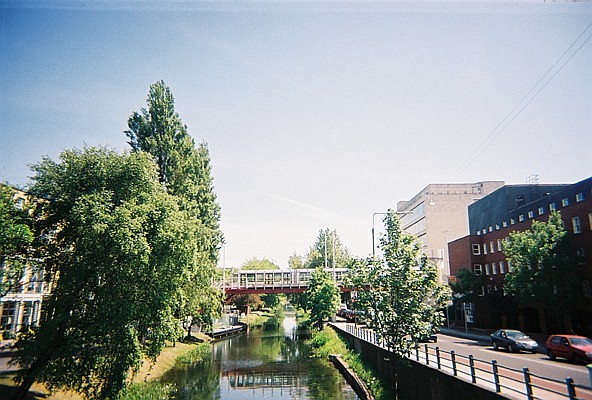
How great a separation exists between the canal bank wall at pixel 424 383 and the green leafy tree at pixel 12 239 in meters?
14.0

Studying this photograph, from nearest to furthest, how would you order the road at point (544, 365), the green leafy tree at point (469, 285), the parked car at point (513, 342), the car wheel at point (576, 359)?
the road at point (544, 365), the car wheel at point (576, 359), the parked car at point (513, 342), the green leafy tree at point (469, 285)

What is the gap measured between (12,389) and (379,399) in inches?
599

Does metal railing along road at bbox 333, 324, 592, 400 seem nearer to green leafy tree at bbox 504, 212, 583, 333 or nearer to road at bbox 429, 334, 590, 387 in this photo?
road at bbox 429, 334, 590, 387

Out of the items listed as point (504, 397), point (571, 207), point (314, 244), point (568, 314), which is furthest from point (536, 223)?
point (314, 244)

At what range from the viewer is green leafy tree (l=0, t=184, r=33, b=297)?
1211 centimetres

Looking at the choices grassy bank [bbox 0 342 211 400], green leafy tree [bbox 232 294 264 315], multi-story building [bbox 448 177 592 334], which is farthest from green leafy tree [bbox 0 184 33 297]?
green leafy tree [bbox 232 294 264 315]

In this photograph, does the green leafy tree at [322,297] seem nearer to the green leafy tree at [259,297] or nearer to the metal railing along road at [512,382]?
the green leafy tree at [259,297]

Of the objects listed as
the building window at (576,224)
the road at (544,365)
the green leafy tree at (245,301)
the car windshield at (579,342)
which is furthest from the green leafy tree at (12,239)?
the green leafy tree at (245,301)

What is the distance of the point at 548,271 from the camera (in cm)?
3105

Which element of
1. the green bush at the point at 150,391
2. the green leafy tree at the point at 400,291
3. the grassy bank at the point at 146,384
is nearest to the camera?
the green leafy tree at the point at 400,291

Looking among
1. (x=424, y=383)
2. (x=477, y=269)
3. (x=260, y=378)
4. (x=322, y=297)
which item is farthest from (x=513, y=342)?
(x=322, y=297)

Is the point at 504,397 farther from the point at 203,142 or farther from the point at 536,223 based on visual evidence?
the point at 203,142

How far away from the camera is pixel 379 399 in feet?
59.4

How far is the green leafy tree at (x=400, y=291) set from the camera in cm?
1541
